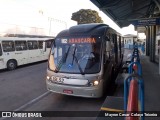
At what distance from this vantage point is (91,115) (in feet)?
18.6

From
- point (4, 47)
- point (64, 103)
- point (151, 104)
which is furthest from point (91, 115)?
point (4, 47)

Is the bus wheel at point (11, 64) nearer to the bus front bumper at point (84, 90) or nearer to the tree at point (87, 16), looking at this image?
the bus front bumper at point (84, 90)

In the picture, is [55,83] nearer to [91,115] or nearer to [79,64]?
[79,64]

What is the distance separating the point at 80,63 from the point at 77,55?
31cm

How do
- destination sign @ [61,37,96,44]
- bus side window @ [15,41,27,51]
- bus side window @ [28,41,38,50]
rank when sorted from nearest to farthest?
1. destination sign @ [61,37,96,44]
2. bus side window @ [15,41,27,51]
3. bus side window @ [28,41,38,50]

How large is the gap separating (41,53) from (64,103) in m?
13.1

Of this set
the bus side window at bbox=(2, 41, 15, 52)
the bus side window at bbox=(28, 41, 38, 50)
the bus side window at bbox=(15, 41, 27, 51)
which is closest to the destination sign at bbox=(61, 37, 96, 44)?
the bus side window at bbox=(2, 41, 15, 52)

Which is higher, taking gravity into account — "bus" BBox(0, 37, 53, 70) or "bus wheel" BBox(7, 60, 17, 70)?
"bus" BBox(0, 37, 53, 70)

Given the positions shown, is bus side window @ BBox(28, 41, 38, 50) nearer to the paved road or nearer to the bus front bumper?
the paved road

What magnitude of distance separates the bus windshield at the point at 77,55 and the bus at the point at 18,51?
597cm

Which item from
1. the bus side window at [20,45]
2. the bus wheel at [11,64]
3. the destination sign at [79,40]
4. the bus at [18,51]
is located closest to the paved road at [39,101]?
the destination sign at [79,40]

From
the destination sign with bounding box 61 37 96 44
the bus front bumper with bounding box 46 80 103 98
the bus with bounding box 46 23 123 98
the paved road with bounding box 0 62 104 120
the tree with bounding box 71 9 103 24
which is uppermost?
the tree with bounding box 71 9 103 24

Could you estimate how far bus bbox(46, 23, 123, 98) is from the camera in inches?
252

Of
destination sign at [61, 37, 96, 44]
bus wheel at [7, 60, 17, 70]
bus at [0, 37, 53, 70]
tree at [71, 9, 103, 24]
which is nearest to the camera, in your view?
destination sign at [61, 37, 96, 44]
